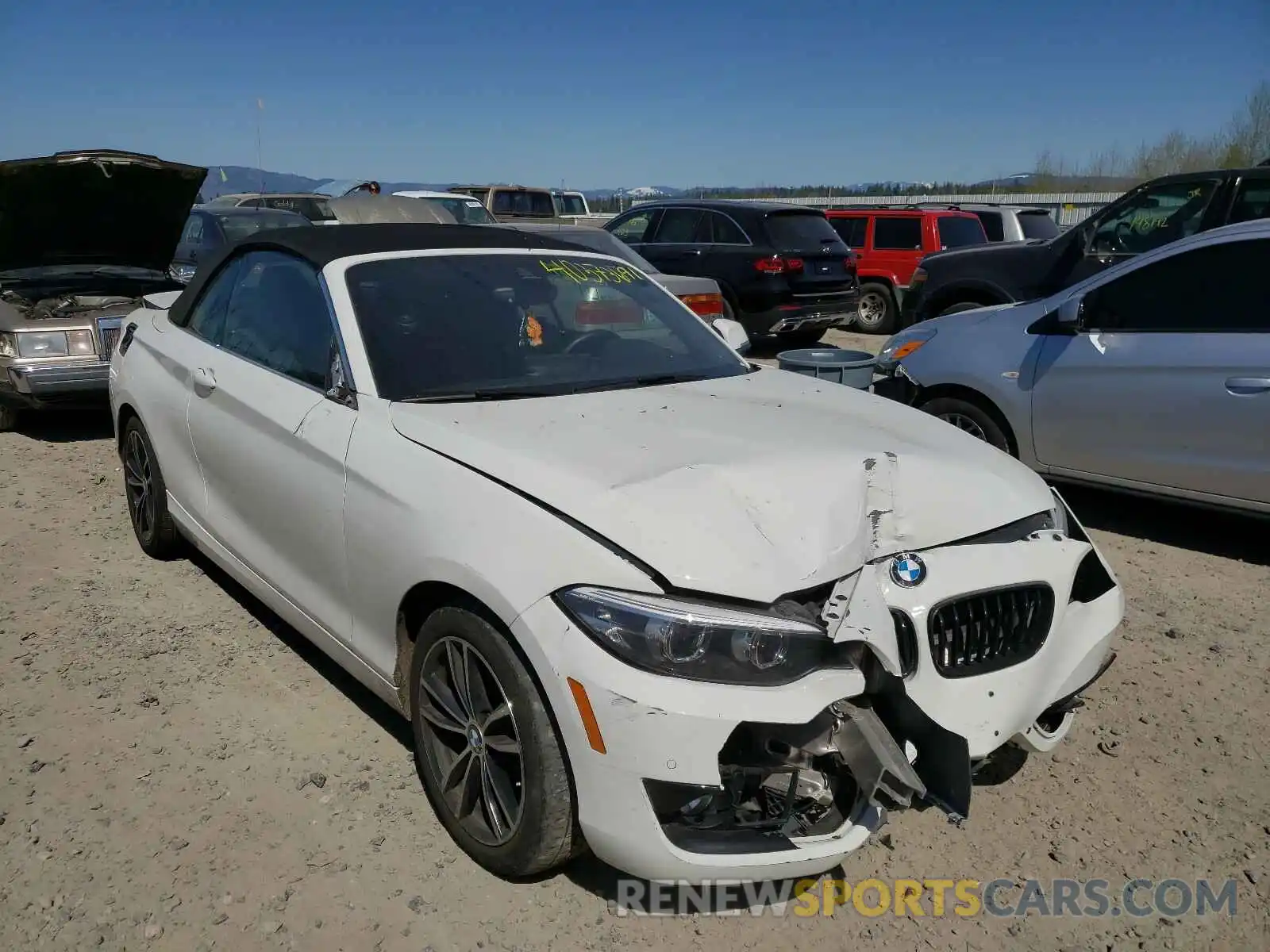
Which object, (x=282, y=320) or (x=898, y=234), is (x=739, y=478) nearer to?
(x=282, y=320)

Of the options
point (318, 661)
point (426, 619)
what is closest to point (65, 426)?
point (318, 661)

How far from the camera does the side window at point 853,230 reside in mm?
14297

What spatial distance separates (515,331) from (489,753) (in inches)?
59.5

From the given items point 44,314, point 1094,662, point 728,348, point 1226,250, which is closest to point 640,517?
point 1094,662

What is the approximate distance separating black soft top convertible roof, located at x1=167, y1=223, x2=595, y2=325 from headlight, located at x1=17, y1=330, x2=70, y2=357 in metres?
3.35

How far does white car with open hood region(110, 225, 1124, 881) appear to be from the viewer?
221 centimetres

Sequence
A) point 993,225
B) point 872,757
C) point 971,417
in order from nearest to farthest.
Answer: point 872,757 → point 971,417 → point 993,225

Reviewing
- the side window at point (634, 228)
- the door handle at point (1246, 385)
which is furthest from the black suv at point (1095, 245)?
the side window at point (634, 228)

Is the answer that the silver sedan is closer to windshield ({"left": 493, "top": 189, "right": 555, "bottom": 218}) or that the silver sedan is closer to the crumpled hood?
the crumpled hood

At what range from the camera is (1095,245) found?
8703 mm

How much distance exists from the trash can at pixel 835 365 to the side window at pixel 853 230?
29.4 ft

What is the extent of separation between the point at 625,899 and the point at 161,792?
1.53 meters

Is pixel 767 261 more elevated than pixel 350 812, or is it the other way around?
pixel 767 261

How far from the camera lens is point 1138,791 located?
3072 millimetres
